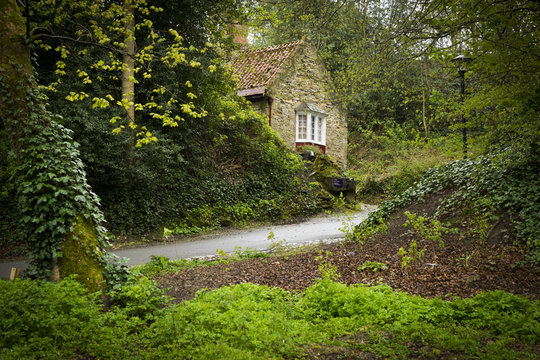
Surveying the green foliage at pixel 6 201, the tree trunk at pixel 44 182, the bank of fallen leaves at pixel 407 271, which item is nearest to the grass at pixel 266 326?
the tree trunk at pixel 44 182

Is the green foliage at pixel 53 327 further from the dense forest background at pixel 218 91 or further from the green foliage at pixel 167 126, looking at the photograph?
the green foliage at pixel 167 126

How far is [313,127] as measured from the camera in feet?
80.3

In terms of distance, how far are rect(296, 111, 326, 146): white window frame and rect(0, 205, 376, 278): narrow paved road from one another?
9.44 m

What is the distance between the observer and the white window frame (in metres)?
23.6

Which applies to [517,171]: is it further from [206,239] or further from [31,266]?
[31,266]

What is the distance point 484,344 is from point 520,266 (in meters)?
3.54

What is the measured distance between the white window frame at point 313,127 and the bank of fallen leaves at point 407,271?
15712mm

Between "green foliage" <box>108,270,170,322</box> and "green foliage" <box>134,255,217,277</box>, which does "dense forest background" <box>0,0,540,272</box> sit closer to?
"green foliage" <box>108,270,170,322</box>

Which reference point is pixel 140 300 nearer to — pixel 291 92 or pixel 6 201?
pixel 6 201

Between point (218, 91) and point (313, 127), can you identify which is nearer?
point (218, 91)

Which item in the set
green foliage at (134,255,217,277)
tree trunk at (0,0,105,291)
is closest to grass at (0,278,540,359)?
tree trunk at (0,0,105,291)

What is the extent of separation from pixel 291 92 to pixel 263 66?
2397mm

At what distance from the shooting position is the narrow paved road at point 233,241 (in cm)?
957

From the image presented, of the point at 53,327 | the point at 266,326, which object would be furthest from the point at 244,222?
the point at 53,327
